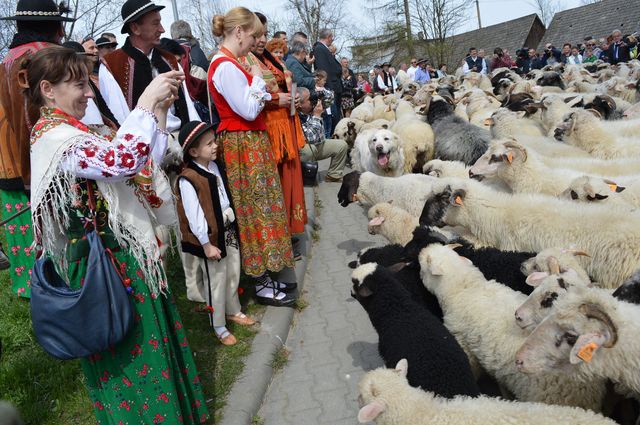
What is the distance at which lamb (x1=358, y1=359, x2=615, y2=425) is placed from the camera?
2.17 meters

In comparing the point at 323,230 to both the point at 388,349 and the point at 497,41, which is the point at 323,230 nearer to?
the point at 388,349

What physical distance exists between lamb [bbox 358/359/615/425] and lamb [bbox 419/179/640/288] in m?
1.62

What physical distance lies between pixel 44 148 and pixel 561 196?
389 centimetres

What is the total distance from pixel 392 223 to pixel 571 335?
2.64 m

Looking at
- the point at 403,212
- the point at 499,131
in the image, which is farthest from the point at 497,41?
the point at 403,212

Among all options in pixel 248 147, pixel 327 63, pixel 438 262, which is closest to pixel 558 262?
pixel 438 262

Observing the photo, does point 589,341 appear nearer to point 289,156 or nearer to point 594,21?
point 289,156

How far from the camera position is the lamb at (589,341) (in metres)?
2.30

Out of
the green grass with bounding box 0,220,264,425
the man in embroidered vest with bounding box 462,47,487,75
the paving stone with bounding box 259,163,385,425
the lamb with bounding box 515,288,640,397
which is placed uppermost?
the man in embroidered vest with bounding box 462,47,487,75

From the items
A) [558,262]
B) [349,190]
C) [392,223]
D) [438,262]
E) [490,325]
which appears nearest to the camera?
[490,325]

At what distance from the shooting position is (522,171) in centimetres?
474

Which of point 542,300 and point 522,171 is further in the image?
point 522,171

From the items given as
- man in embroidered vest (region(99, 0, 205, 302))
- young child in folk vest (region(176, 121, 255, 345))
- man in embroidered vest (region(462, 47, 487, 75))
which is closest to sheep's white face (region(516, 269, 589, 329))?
young child in folk vest (region(176, 121, 255, 345))

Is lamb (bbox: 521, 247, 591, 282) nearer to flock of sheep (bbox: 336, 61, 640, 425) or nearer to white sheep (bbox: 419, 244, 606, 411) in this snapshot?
flock of sheep (bbox: 336, 61, 640, 425)
